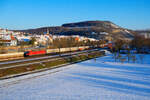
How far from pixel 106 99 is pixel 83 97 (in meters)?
1.13

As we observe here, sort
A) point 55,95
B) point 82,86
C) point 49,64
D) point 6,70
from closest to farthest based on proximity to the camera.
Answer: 1. point 55,95
2. point 82,86
3. point 6,70
4. point 49,64

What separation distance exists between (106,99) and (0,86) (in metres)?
6.87

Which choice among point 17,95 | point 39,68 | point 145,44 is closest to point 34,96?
point 17,95

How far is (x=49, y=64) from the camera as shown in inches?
745

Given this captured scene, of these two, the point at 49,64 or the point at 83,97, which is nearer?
the point at 83,97

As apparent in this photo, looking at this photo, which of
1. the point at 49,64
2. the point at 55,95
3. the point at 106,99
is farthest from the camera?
the point at 49,64

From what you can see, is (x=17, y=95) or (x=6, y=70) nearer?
(x=17, y=95)

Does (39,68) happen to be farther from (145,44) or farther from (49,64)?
(145,44)

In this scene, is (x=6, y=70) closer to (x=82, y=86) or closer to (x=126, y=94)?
(x=82, y=86)

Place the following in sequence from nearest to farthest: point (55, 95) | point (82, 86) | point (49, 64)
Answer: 1. point (55, 95)
2. point (82, 86)
3. point (49, 64)

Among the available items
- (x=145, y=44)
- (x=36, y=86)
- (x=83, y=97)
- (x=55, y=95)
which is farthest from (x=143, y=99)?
(x=145, y=44)

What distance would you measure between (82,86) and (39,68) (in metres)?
7.82

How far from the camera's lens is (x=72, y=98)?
8047 millimetres

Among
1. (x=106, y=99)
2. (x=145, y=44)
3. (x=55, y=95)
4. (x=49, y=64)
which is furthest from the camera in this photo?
(x=145, y=44)
